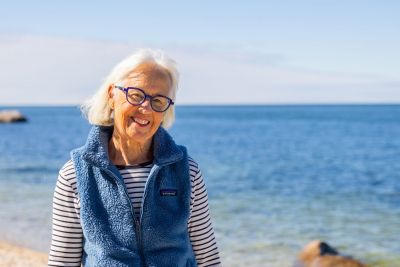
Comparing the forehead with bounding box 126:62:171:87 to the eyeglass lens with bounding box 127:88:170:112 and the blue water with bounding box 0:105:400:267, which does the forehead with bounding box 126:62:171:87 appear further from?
the blue water with bounding box 0:105:400:267

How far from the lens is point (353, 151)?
138ft

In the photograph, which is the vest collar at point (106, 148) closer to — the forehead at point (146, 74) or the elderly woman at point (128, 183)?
the elderly woman at point (128, 183)

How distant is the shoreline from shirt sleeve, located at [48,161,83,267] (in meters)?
6.90

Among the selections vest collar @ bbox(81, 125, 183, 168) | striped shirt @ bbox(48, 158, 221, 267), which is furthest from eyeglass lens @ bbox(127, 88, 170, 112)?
striped shirt @ bbox(48, 158, 221, 267)

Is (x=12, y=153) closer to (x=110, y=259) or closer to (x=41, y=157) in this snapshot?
(x=41, y=157)

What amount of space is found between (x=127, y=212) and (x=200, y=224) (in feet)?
1.35

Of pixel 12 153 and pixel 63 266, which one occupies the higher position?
pixel 63 266

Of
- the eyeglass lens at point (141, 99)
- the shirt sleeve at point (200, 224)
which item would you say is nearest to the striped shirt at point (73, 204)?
the shirt sleeve at point (200, 224)

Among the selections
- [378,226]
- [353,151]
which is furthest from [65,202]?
[353,151]

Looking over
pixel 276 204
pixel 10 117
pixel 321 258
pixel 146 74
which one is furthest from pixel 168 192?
pixel 10 117

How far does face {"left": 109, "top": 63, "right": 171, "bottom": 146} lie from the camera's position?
2660 millimetres

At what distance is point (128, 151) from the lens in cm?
277

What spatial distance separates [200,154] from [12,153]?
10.5 meters

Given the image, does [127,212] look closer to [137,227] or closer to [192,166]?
[137,227]
